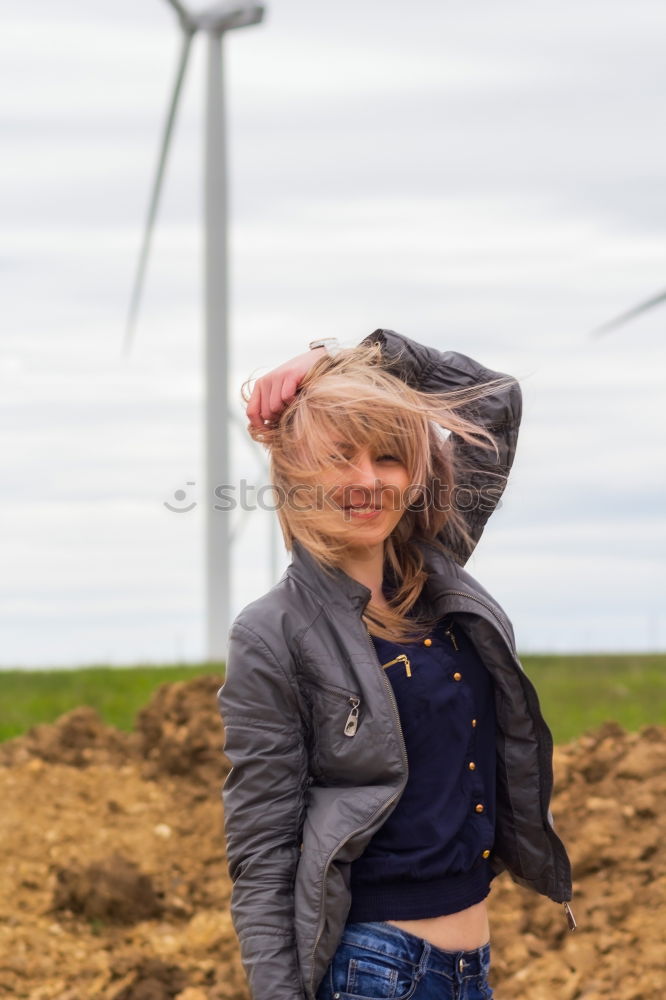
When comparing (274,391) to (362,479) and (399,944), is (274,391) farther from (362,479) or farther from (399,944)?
(399,944)

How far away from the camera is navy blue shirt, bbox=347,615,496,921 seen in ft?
11.4

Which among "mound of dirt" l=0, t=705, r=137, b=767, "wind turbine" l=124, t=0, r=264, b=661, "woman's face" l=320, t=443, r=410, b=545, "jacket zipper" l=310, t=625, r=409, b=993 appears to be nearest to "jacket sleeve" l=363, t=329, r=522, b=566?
"woman's face" l=320, t=443, r=410, b=545

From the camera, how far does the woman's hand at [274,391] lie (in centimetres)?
372

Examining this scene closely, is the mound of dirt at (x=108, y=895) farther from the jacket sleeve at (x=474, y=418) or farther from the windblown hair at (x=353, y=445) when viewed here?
the windblown hair at (x=353, y=445)

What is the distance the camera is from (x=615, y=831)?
7.58 metres

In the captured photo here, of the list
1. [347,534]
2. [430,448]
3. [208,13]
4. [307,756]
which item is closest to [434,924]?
[307,756]

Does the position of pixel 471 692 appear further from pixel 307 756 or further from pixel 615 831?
pixel 615 831

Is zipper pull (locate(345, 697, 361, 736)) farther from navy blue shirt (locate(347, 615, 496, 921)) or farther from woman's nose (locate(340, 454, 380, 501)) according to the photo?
woman's nose (locate(340, 454, 380, 501))

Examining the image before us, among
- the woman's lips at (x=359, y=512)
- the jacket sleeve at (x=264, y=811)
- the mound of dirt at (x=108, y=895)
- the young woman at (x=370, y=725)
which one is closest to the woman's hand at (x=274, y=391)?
the young woman at (x=370, y=725)

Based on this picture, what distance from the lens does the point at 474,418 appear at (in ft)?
14.0

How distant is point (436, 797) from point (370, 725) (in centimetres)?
31

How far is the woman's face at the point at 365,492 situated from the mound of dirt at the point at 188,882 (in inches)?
142

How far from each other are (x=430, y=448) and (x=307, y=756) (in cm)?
100

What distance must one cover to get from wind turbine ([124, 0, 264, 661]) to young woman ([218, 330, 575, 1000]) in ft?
39.7
